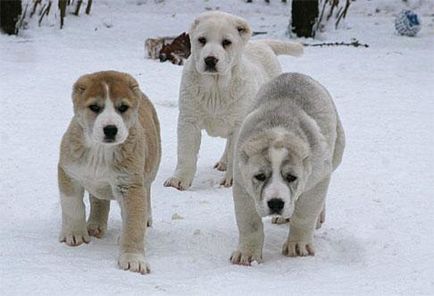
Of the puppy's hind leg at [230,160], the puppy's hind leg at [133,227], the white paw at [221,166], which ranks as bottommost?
the white paw at [221,166]

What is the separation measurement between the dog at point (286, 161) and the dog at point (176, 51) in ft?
18.7

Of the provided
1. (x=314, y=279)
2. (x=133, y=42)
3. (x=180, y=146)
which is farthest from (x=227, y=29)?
(x=133, y=42)

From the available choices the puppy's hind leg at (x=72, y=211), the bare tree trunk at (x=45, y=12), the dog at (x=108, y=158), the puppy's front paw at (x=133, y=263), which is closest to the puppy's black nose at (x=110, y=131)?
the dog at (x=108, y=158)

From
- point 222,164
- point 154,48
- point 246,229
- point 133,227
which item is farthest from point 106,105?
point 154,48

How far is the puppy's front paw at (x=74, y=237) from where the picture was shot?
5078 mm

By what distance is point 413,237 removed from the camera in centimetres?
551

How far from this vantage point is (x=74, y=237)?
5.09 metres

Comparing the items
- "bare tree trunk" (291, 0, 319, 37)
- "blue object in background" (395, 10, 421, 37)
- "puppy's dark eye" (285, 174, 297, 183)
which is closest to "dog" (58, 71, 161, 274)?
"puppy's dark eye" (285, 174, 297, 183)

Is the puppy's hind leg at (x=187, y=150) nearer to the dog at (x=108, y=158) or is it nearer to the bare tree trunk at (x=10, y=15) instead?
the dog at (x=108, y=158)

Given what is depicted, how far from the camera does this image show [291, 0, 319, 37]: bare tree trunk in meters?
12.9

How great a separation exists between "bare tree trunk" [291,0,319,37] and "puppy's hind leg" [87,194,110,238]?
8.05 metres

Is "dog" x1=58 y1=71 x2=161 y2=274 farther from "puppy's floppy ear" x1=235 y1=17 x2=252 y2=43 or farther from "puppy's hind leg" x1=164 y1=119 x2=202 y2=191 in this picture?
"puppy's floppy ear" x1=235 y1=17 x2=252 y2=43

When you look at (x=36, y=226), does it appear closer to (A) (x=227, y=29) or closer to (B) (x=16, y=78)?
(A) (x=227, y=29)

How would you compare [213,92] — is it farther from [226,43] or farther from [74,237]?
[74,237]
